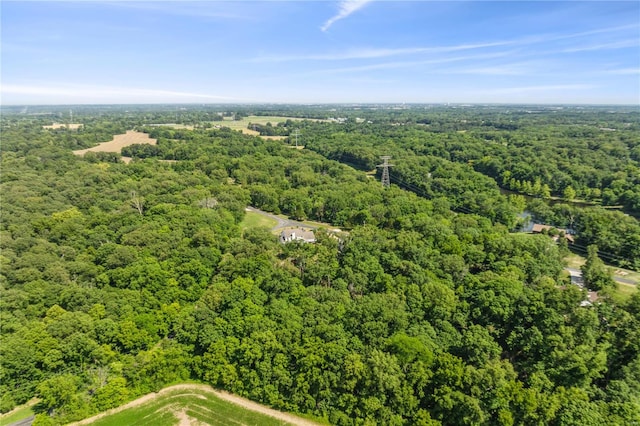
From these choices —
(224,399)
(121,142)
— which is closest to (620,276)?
(224,399)

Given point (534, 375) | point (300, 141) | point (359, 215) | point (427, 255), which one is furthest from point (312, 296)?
point (300, 141)

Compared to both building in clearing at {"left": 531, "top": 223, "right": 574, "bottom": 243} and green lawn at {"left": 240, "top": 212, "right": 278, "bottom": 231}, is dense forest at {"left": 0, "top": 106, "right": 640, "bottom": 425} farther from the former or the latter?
building in clearing at {"left": 531, "top": 223, "right": 574, "bottom": 243}

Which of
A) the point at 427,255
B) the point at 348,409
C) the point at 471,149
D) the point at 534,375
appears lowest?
the point at 348,409

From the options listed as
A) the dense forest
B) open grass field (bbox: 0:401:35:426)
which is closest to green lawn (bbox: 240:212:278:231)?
the dense forest

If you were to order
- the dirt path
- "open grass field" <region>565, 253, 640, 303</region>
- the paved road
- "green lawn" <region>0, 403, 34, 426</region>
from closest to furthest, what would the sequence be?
"green lawn" <region>0, 403, 34, 426</region>
the dirt path
"open grass field" <region>565, 253, 640, 303</region>
the paved road

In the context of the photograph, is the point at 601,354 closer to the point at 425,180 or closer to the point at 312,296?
the point at 312,296

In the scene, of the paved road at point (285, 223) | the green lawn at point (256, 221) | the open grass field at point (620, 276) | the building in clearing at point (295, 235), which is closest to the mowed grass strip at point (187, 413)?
the building in clearing at point (295, 235)
